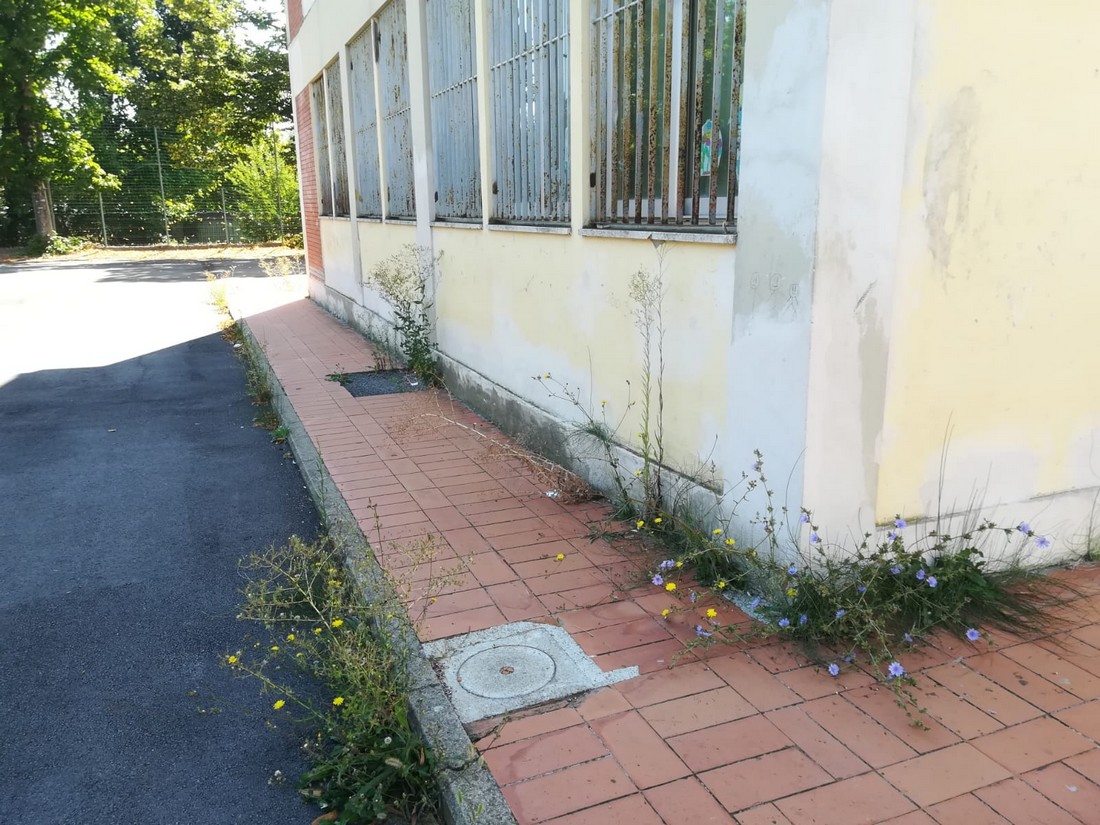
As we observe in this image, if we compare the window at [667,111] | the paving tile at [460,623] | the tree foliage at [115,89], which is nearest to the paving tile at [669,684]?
the paving tile at [460,623]

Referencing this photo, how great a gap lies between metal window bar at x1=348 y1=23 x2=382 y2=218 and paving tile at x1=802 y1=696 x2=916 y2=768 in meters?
9.11

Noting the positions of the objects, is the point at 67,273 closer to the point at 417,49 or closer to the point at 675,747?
the point at 417,49

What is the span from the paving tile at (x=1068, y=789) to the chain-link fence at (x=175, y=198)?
35.0 metres

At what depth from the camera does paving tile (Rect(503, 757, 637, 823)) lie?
2.46 metres

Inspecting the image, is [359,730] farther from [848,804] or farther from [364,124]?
[364,124]

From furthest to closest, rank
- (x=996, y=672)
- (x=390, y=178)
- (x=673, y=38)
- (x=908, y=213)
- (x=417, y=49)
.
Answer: (x=390, y=178) < (x=417, y=49) < (x=673, y=38) < (x=908, y=213) < (x=996, y=672)

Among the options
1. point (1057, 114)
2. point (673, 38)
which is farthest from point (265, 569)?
point (1057, 114)

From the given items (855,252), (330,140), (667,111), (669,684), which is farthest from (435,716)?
(330,140)

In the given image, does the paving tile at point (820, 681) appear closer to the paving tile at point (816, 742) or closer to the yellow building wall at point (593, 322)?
the paving tile at point (816, 742)

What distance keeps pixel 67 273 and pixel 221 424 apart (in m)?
20.4

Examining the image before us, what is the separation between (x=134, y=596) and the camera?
421 centimetres

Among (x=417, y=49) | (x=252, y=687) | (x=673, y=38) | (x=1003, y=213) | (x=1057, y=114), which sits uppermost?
(x=417, y=49)

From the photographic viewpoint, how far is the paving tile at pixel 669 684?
9.84ft

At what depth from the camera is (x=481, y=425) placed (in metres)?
6.79
